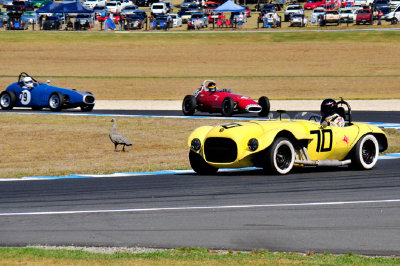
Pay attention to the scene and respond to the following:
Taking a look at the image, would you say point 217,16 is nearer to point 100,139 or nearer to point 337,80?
point 337,80

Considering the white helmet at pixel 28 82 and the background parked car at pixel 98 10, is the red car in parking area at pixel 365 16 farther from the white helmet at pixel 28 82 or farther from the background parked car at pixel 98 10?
the white helmet at pixel 28 82

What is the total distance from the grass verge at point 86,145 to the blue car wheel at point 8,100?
7.54ft

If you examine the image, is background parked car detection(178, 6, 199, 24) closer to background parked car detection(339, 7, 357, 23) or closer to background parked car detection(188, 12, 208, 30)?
background parked car detection(188, 12, 208, 30)

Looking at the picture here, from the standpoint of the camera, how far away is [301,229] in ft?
30.5

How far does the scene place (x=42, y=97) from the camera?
31.2 metres

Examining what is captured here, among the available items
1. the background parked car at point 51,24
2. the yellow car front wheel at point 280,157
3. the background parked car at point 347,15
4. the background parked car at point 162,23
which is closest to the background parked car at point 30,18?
the background parked car at point 51,24

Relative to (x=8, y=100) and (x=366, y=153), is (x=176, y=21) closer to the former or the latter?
(x=8, y=100)

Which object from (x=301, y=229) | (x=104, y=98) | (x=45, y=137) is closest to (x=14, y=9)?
(x=104, y=98)

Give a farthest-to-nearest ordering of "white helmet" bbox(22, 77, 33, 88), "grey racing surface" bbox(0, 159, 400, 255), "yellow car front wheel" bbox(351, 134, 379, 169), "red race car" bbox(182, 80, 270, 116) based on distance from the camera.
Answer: "white helmet" bbox(22, 77, 33, 88) → "red race car" bbox(182, 80, 270, 116) → "yellow car front wheel" bbox(351, 134, 379, 169) → "grey racing surface" bbox(0, 159, 400, 255)

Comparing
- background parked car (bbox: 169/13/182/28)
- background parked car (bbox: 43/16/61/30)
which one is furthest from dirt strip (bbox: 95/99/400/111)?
background parked car (bbox: 43/16/61/30)

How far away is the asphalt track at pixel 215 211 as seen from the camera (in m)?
8.77

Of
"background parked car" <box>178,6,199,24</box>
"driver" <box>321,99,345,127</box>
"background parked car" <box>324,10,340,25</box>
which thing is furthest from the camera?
"background parked car" <box>178,6,199,24</box>

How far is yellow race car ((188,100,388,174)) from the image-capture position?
44.1ft

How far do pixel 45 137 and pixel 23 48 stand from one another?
136 ft
